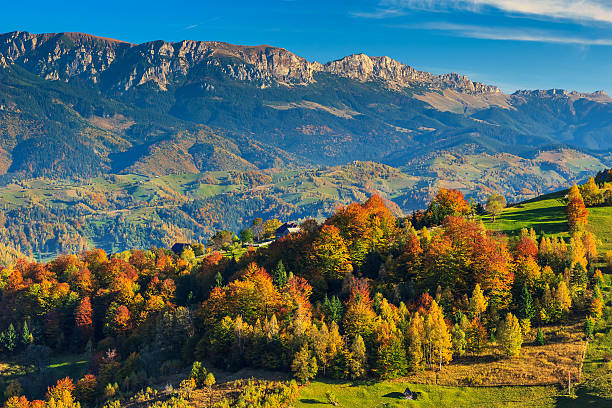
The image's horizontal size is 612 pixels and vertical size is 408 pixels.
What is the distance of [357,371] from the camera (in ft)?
236

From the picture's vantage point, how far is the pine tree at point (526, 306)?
78062 millimetres

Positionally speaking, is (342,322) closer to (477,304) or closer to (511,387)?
(477,304)

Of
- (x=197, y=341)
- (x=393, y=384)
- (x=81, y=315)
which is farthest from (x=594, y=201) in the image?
(x=81, y=315)

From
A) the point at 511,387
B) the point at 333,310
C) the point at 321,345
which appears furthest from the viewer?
the point at 333,310

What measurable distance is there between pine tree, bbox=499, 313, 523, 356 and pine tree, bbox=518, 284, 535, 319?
6.02 meters

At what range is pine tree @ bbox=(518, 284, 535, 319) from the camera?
78.1 metres

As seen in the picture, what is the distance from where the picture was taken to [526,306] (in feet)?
257

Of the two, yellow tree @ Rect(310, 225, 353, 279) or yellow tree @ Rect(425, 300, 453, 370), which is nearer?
yellow tree @ Rect(425, 300, 453, 370)

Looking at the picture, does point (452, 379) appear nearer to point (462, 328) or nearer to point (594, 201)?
point (462, 328)

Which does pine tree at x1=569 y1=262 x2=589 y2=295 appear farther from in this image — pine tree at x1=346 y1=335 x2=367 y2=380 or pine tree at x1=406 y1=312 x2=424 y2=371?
pine tree at x1=346 y1=335 x2=367 y2=380

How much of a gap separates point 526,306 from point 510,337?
29.1 ft

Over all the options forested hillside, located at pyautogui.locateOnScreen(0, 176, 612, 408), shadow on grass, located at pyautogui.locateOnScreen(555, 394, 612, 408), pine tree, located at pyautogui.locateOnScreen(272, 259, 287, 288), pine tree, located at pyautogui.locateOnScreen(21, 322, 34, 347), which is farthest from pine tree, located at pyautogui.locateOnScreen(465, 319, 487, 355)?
pine tree, located at pyautogui.locateOnScreen(21, 322, 34, 347)

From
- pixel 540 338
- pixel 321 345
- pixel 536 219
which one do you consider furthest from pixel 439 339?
pixel 536 219

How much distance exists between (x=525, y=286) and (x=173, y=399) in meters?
56.4
